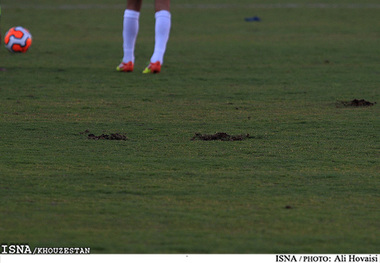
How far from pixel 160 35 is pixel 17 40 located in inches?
99.5

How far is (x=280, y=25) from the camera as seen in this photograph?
1634 cm

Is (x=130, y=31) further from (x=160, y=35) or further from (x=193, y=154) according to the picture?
(x=193, y=154)

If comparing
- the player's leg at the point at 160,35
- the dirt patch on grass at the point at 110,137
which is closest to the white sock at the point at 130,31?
the player's leg at the point at 160,35

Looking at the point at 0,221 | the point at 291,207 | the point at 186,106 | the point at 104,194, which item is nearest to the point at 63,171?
the point at 104,194

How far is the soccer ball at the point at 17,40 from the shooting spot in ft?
35.1

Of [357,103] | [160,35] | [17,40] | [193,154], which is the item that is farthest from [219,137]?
[17,40]

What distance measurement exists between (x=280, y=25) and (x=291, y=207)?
1256 cm

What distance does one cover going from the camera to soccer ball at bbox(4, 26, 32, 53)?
35.1 feet

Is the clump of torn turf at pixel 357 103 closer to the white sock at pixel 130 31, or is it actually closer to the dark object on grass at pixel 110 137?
the dark object on grass at pixel 110 137

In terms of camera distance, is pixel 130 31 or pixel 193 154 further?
pixel 130 31

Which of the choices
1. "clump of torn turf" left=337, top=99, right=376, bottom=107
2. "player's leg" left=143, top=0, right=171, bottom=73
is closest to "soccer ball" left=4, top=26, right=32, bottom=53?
"player's leg" left=143, top=0, right=171, bottom=73

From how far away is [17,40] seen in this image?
1091 centimetres

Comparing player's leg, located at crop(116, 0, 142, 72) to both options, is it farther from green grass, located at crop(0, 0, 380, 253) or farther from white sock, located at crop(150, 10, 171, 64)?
white sock, located at crop(150, 10, 171, 64)

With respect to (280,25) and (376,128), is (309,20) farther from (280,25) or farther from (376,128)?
(376,128)
